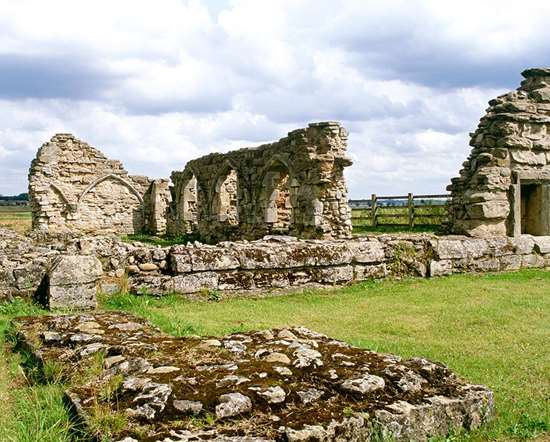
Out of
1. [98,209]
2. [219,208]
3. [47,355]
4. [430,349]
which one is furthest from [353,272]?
[98,209]

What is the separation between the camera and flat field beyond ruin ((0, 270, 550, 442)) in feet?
12.2

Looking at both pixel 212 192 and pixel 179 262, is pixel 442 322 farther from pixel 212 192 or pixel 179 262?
pixel 212 192

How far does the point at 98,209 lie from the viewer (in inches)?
1187

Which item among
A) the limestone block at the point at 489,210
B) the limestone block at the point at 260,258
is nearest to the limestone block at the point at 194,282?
the limestone block at the point at 260,258

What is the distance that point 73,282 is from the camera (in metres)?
7.12

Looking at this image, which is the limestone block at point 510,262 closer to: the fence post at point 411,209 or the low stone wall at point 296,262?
the low stone wall at point 296,262

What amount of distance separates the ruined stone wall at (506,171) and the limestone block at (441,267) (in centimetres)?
393

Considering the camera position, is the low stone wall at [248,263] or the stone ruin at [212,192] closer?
the low stone wall at [248,263]

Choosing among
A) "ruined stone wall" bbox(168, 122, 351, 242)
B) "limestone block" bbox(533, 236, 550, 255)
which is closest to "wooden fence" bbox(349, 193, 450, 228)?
"ruined stone wall" bbox(168, 122, 351, 242)

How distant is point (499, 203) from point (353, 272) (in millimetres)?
6368

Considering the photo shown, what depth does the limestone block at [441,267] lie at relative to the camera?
412 inches

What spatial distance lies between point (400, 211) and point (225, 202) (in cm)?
735

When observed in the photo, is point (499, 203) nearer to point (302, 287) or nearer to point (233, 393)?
point (302, 287)

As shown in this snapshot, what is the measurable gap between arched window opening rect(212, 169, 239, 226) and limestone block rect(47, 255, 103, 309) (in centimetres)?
1709
